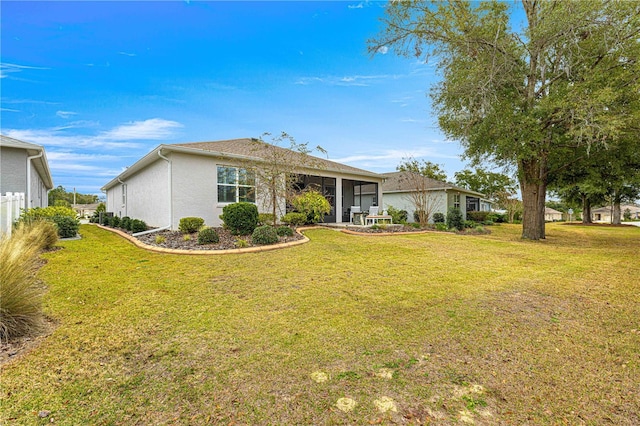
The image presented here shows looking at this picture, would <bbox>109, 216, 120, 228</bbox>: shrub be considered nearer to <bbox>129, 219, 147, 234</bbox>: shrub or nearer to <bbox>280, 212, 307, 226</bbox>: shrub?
<bbox>129, 219, 147, 234</bbox>: shrub

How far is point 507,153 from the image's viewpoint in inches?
437

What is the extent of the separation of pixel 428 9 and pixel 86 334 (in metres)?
14.0

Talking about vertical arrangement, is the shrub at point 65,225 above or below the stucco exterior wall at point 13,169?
below

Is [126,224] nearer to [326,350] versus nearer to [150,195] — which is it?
[150,195]

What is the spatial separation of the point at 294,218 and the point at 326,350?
994 centimetres

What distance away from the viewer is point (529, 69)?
11.2 meters

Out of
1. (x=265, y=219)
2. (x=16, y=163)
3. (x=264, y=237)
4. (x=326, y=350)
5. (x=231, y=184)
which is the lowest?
(x=326, y=350)

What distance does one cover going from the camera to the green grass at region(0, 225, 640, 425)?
6.35 feet

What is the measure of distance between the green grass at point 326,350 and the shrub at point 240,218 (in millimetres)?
3967

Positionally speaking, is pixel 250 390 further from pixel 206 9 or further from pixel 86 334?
pixel 206 9

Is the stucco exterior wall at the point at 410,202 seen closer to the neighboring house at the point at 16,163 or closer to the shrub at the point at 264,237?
the shrub at the point at 264,237

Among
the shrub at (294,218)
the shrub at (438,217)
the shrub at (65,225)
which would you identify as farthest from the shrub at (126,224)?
the shrub at (438,217)

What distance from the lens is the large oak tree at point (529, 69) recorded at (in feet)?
29.7

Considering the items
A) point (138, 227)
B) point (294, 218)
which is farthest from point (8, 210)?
point (294, 218)
